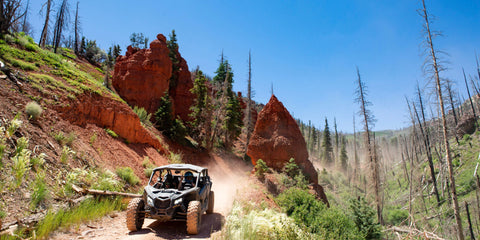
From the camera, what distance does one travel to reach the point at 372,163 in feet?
70.0

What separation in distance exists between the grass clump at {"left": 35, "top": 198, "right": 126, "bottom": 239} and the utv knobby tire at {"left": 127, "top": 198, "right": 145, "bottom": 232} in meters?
1.48

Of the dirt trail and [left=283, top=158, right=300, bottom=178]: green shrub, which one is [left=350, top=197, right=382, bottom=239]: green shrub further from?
the dirt trail

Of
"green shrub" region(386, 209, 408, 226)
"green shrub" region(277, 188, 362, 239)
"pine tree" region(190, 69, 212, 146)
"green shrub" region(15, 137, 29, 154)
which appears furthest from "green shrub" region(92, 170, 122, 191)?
"green shrub" region(386, 209, 408, 226)

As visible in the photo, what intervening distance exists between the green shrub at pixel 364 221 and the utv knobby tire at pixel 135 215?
1155 centimetres

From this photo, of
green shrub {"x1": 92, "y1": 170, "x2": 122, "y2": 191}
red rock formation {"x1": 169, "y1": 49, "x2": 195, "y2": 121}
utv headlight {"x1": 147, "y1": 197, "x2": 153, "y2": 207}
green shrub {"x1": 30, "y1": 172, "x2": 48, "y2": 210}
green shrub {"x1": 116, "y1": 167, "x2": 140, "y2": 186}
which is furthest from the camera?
red rock formation {"x1": 169, "y1": 49, "x2": 195, "y2": 121}

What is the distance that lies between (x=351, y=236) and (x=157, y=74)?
25.9 metres

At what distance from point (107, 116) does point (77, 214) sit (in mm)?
10675

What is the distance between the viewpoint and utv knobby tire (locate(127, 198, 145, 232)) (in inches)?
249

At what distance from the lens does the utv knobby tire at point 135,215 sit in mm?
6336

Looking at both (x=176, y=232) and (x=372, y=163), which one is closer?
(x=176, y=232)

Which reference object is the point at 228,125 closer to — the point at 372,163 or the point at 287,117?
the point at 287,117

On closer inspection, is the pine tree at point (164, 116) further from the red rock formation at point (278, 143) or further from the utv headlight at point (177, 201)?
the utv headlight at point (177, 201)

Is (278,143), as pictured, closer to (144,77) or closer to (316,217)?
(316,217)

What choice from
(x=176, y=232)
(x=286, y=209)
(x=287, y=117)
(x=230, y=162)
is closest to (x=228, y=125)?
(x=230, y=162)
